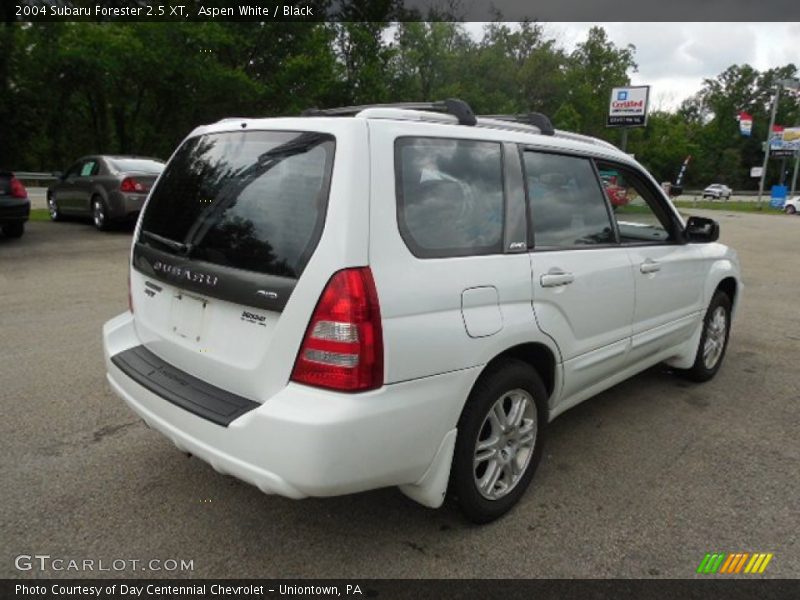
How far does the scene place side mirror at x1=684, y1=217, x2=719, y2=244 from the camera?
408cm

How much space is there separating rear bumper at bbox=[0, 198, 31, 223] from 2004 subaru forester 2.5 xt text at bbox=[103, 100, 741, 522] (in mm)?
8461

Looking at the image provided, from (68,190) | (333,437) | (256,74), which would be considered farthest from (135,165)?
(256,74)

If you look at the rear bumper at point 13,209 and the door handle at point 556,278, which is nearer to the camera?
the door handle at point 556,278

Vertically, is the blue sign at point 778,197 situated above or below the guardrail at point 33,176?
above

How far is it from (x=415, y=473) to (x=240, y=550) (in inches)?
33.0

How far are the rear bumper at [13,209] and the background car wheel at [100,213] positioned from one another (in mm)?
1776

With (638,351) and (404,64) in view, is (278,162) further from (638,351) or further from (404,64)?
(404,64)

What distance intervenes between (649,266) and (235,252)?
8.05ft

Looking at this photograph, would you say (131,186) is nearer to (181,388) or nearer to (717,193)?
(181,388)

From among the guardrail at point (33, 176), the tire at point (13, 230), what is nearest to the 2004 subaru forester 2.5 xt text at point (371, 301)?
the tire at point (13, 230)

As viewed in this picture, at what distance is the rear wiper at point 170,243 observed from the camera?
2554 millimetres

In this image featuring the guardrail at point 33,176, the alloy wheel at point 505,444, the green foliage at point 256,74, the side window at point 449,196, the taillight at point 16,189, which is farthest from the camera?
the guardrail at point 33,176

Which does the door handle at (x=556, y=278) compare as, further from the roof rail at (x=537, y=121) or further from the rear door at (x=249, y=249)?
the rear door at (x=249, y=249)

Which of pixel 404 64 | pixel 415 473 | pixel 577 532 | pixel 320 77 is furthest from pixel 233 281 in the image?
pixel 404 64
